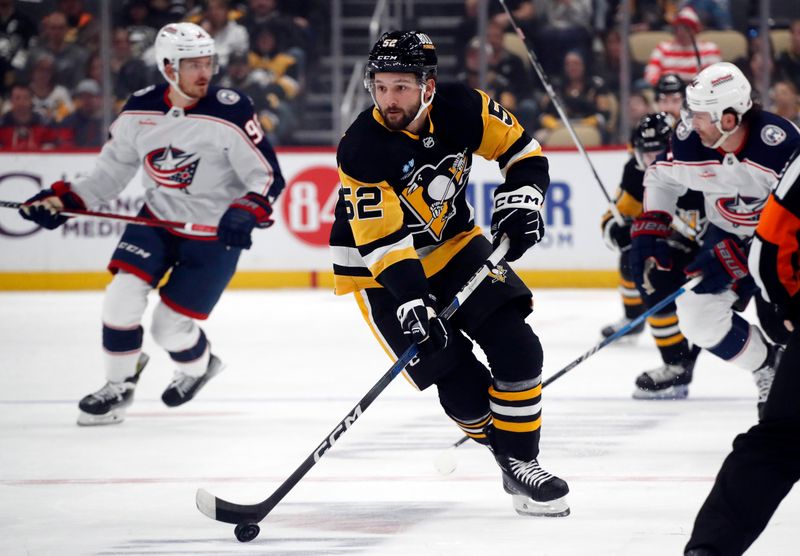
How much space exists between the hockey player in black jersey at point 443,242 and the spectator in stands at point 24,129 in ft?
18.4

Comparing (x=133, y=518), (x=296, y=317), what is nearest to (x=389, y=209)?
(x=133, y=518)

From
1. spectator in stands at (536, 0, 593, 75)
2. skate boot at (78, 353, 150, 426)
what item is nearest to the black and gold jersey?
skate boot at (78, 353, 150, 426)

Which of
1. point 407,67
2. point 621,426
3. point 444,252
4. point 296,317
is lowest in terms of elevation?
point 296,317

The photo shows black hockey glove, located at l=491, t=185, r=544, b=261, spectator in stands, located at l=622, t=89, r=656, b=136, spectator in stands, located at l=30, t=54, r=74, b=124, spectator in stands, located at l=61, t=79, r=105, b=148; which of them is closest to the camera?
black hockey glove, located at l=491, t=185, r=544, b=261

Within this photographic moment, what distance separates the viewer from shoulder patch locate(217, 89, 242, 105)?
442 cm

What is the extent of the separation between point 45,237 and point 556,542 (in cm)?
581

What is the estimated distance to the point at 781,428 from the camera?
2285 millimetres

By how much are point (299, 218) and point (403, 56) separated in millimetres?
5270

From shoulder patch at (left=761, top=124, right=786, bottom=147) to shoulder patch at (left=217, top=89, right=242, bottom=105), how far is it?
1.76m

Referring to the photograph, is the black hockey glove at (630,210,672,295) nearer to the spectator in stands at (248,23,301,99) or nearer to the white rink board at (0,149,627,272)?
the white rink board at (0,149,627,272)

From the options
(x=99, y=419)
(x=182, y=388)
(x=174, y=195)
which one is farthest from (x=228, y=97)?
(x=99, y=419)

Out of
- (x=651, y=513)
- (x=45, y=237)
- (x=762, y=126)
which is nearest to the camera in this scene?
(x=651, y=513)

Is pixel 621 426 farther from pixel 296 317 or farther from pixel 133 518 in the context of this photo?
pixel 296 317

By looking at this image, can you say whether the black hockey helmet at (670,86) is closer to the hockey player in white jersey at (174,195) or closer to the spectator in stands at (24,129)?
the hockey player in white jersey at (174,195)
